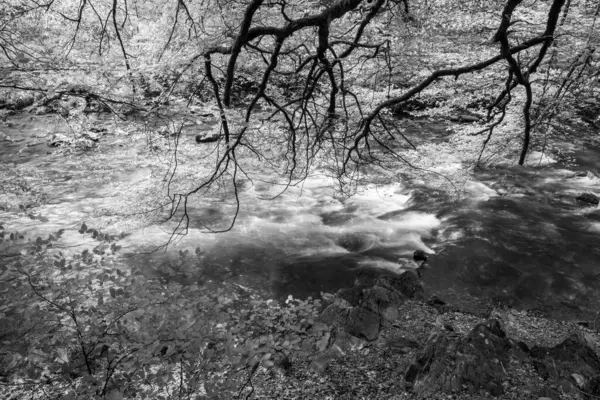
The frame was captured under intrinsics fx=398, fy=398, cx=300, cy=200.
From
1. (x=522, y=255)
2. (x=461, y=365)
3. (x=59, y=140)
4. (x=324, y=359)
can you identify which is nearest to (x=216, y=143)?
(x=324, y=359)

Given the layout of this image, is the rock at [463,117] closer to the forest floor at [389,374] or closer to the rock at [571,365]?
the forest floor at [389,374]

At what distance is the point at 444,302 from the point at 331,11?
533 centimetres

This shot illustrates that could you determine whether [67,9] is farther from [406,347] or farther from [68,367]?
[406,347]

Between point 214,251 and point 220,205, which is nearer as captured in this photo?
point 214,251

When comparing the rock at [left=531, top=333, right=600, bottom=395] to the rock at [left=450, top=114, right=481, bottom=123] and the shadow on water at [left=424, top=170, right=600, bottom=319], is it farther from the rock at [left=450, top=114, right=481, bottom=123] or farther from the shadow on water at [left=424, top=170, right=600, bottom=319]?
the rock at [left=450, top=114, right=481, bottom=123]

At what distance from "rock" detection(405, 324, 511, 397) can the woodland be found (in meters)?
0.15

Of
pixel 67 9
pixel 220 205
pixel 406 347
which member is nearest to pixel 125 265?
pixel 220 205

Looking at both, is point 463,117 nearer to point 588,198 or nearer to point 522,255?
point 588,198

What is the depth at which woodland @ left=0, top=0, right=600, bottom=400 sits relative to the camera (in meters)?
4.05

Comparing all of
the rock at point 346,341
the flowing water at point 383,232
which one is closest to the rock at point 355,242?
the flowing water at point 383,232

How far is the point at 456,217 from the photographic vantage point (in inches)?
405

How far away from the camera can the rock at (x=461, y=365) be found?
431 cm

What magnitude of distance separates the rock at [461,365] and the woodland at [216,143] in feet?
0.48

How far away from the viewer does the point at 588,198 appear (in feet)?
34.6
